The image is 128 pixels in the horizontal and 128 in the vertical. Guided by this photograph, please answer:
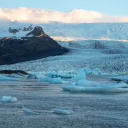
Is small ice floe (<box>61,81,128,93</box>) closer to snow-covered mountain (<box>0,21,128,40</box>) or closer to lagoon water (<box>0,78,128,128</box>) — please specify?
lagoon water (<box>0,78,128,128</box>)

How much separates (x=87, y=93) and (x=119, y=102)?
238 centimetres

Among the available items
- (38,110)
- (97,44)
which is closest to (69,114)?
(38,110)

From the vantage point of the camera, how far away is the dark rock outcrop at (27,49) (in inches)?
2505

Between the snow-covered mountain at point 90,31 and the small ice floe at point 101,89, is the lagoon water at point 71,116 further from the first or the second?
the snow-covered mountain at point 90,31

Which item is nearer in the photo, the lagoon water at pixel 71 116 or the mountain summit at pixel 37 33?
the lagoon water at pixel 71 116

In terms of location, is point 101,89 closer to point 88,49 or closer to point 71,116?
point 71,116

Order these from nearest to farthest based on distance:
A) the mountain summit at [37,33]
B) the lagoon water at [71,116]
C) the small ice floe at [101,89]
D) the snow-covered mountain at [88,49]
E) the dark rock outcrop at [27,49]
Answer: the lagoon water at [71,116]
the small ice floe at [101,89]
the snow-covered mountain at [88,49]
the dark rock outcrop at [27,49]
the mountain summit at [37,33]

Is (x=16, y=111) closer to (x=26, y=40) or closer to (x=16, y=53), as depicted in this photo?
(x=16, y=53)

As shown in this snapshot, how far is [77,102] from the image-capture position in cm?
854

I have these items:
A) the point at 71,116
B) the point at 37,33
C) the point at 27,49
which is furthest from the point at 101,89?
the point at 37,33

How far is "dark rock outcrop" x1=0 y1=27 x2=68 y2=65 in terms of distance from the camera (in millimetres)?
63638

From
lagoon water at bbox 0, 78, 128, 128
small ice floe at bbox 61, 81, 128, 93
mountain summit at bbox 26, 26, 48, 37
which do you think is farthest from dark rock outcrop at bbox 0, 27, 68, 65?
lagoon water at bbox 0, 78, 128, 128

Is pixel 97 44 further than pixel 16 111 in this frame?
Yes

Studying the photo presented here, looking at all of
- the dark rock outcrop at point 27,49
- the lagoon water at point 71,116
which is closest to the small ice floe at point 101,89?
the lagoon water at point 71,116
